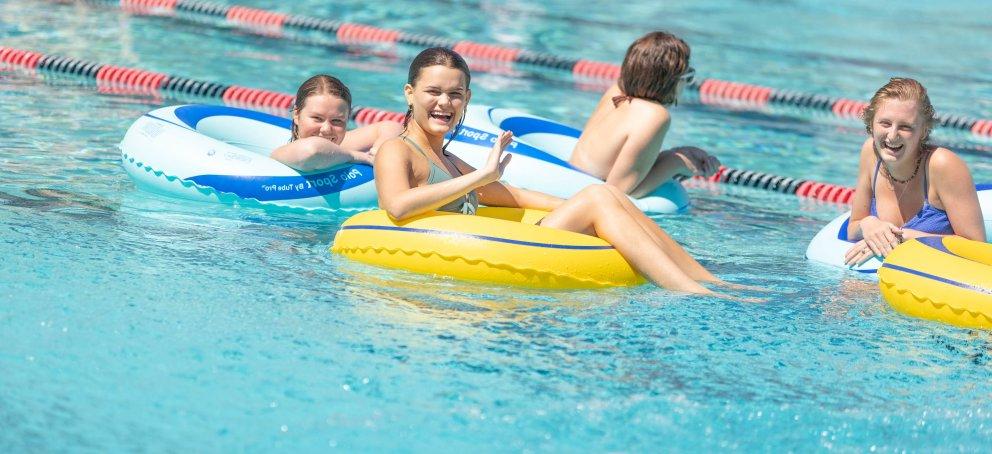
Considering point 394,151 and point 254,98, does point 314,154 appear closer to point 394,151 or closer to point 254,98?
point 394,151

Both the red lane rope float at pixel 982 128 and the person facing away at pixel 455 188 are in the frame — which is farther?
the red lane rope float at pixel 982 128

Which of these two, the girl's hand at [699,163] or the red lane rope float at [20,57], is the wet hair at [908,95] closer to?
the girl's hand at [699,163]

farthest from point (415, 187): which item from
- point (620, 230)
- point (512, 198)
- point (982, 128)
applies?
point (982, 128)

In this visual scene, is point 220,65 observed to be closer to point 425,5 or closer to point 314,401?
point 425,5

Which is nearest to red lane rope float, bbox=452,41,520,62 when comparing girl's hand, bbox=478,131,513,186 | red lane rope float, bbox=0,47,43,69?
red lane rope float, bbox=0,47,43,69

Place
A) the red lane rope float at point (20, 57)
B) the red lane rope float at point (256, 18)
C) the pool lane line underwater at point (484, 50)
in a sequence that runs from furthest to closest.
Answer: the red lane rope float at point (256, 18), the pool lane line underwater at point (484, 50), the red lane rope float at point (20, 57)

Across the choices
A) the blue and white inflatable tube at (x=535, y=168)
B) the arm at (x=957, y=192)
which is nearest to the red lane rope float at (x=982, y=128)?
the blue and white inflatable tube at (x=535, y=168)

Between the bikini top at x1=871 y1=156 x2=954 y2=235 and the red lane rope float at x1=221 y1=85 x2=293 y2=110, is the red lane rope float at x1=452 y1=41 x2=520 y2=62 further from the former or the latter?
the bikini top at x1=871 y1=156 x2=954 y2=235

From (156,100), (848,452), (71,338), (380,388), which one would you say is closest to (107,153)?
(156,100)

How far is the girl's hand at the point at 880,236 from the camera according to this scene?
235 inches

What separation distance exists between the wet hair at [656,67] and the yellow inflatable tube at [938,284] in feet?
6.75

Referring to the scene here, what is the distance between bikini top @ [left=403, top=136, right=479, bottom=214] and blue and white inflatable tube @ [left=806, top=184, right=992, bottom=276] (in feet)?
5.60

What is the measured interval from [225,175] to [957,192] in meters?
3.52

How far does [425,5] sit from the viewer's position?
55.3 ft
